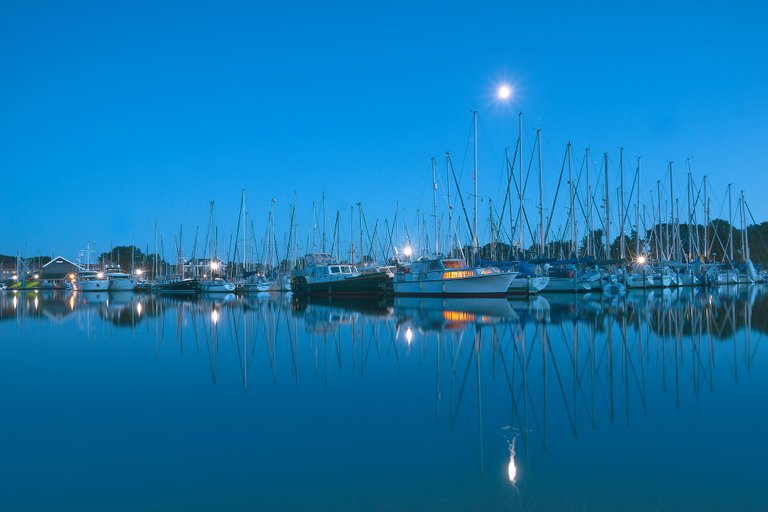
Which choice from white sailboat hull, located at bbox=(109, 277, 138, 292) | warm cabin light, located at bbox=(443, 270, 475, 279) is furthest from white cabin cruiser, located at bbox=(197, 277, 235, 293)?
warm cabin light, located at bbox=(443, 270, 475, 279)

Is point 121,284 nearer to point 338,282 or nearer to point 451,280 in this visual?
point 338,282

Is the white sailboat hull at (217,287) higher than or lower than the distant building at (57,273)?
lower

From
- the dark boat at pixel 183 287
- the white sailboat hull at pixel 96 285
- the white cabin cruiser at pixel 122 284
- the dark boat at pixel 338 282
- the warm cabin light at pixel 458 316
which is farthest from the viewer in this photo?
the white cabin cruiser at pixel 122 284

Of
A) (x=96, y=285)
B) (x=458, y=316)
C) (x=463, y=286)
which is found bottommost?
(x=458, y=316)

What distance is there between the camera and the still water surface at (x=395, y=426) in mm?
6395

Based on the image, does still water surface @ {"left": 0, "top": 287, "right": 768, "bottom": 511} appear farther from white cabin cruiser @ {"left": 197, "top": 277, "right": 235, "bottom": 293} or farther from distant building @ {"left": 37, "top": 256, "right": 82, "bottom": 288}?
distant building @ {"left": 37, "top": 256, "right": 82, "bottom": 288}

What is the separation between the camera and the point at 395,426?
907cm

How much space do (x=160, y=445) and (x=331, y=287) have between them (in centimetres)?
4698


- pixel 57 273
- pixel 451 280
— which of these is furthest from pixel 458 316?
pixel 57 273

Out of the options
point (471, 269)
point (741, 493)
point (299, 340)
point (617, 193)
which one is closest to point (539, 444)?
point (741, 493)

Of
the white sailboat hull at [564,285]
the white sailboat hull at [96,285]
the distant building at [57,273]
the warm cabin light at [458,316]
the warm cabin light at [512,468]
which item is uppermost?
the distant building at [57,273]

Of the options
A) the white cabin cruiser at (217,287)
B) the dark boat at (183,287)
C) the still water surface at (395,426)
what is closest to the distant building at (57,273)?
the dark boat at (183,287)

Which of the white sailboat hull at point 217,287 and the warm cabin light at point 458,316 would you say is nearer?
the warm cabin light at point 458,316

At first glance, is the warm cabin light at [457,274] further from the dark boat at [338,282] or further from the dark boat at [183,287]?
the dark boat at [183,287]
